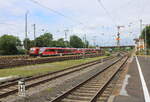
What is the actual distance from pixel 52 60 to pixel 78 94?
86.2 ft

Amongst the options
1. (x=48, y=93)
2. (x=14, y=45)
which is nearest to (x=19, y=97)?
(x=48, y=93)

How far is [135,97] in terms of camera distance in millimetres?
8805

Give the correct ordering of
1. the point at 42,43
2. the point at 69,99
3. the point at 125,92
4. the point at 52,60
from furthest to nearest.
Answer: the point at 42,43 < the point at 52,60 < the point at 125,92 < the point at 69,99

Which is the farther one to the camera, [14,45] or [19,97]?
[14,45]

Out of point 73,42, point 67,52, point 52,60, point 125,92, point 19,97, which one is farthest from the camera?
point 73,42

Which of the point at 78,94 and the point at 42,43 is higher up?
the point at 42,43

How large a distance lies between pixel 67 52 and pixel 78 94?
51774 mm

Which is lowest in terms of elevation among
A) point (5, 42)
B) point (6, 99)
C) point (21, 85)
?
point (6, 99)

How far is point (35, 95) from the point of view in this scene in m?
9.68

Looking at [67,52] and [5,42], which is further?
[5,42]

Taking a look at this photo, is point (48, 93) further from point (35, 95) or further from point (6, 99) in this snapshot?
point (6, 99)

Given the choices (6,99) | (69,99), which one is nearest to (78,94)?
(69,99)

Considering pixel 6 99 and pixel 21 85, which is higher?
pixel 21 85

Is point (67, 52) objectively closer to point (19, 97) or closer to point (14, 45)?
point (14, 45)
